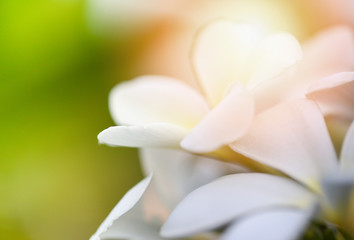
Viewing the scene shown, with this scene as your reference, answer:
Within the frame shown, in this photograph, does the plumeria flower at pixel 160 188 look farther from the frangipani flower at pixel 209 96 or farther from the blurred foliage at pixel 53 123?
the blurred foliage at pixel 53 123

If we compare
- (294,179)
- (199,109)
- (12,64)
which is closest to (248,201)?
(294,179)

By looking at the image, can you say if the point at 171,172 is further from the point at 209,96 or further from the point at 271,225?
the point at 271,225

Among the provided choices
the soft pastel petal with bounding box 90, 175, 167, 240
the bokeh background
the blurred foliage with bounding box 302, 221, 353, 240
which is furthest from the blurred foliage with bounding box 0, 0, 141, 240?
the blurred foliage with bounding box 302, 221, 353, 240

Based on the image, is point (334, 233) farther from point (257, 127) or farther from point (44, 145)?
point (44, 145)

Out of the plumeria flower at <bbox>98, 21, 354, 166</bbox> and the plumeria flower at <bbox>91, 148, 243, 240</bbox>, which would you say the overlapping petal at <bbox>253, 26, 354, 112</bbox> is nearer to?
the plumeria flower at <bbox>98, 21, 354, 166</bbox>

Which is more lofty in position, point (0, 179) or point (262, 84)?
point (262, 84)

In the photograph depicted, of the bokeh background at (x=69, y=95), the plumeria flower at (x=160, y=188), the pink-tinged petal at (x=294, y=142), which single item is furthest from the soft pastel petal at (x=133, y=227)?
the bokeh background at (x=69, y=95)

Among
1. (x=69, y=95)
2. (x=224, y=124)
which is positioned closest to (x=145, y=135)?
(x=224, y=124)
